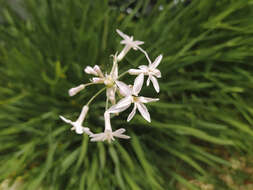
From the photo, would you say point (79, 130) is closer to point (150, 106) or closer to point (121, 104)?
point (121, 104)

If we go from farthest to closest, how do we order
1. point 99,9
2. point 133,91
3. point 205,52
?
1. point 99,9
2. point 205,52
3. point 133,91

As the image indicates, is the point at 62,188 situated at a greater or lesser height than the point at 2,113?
lesser

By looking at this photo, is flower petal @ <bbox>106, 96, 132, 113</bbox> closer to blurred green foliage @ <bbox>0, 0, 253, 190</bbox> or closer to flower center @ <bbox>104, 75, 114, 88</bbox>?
flower center @ <bbox>104, 75, 114, 88</bbox>

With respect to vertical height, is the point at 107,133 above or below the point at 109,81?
below

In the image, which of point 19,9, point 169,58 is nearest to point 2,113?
point 169,58

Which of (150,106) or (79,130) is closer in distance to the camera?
(79,130)

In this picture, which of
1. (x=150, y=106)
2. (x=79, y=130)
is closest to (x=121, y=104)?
(x=79, y=130)

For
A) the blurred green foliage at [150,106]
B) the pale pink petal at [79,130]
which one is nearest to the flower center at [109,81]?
the pale pink petal at [79,130]

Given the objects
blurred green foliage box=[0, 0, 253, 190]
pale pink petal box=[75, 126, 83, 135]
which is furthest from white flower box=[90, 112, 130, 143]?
blurred green foliage box=[0, 0, 253, 190]

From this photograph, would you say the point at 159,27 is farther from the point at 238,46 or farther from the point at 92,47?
the point at 238,46
